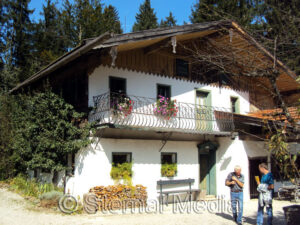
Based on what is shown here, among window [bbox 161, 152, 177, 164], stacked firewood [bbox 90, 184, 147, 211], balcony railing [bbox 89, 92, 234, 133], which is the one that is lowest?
stacked firewood [bbox 90, 184, 147, 211]

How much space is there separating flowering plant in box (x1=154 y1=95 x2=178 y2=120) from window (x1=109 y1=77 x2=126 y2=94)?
1528 millimetres

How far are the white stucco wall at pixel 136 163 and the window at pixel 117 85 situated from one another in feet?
6.28

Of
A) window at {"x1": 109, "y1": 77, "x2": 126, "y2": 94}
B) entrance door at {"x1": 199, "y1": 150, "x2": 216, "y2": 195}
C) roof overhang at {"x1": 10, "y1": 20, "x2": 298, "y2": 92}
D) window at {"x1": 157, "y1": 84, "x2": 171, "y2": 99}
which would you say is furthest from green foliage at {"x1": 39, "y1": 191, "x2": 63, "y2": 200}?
entrance door at {"x1": 199, "y1": 150, "x2": 216, "y2": 195}

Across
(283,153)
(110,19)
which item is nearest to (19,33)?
(110,19)

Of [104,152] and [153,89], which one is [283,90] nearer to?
[153,89]

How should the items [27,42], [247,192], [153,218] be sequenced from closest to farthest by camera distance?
[153,218] → [247,192] → [27,42]

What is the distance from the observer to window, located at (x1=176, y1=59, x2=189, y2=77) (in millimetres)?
14016

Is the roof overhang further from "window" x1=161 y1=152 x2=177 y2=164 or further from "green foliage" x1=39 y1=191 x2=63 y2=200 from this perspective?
"window" x1=161 y1=152 x2=177 y2=164

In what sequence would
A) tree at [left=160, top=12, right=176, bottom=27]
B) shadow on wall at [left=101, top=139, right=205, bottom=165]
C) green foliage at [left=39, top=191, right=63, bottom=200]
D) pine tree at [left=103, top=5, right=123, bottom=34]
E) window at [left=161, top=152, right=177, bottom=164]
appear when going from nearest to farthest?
green foliage at [left=39, top=191, right=63, bottom=200], shadow on wall at [left=101, top=139, right=205, bottom=165], window at [left=161, top=152, right=177, bottom=164], pine tree at [left=103, top=5, right=123, bottom=34], tree at [left=160, top=12, right=176, bottom=27]

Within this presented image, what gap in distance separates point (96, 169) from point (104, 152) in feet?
2.16

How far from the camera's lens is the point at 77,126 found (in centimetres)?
1190

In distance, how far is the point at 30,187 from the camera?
12305 millimetres

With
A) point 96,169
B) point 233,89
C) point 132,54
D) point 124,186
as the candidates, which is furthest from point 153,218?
point 233,89

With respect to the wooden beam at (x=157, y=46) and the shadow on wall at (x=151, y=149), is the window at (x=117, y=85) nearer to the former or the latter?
the wooden beam at (x=157, y=46)
